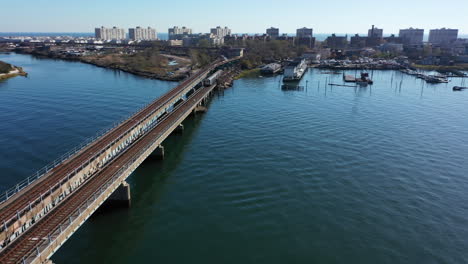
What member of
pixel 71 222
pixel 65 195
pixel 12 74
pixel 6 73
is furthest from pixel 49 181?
pixel 6 73

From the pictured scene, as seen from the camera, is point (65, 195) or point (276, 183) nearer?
point (65, 195)

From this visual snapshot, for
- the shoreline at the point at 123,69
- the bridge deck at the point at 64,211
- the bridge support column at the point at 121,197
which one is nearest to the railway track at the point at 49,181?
the bridge deck at the point at 64,211

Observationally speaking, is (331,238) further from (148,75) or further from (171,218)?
(148,75)

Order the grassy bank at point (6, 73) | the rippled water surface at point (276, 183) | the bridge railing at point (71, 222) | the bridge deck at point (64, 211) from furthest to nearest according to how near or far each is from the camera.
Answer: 1. the grassy bank at point (6, 73)
2. the rippled water surface at point (276, 183)
3. the bridge deck at point (64, 211)
4. the bridge railing at point (71, 222)

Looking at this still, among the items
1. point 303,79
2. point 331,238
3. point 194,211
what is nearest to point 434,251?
point 331,238

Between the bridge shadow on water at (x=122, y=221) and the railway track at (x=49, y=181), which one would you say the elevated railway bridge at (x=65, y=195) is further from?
the bridge shadow on water at (x=122, y=221)

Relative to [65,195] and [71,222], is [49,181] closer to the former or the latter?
[65,195]
